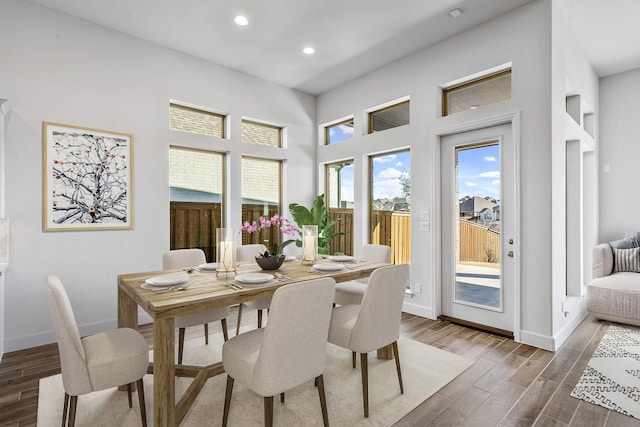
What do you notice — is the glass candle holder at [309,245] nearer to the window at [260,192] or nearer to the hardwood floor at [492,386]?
the hardwood floor at [492,386]

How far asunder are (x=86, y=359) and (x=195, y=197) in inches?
112

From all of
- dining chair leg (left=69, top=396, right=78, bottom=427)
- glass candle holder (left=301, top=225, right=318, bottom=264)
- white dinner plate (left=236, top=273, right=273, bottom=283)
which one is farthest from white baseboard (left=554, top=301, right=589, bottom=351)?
dining chair leg (left=69, top=396, right=78, bottom=427)

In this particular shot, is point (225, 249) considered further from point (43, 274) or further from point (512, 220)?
point (512, 220)

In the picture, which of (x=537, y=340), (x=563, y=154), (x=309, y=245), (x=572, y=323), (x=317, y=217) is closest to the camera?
(x=309, y=245)

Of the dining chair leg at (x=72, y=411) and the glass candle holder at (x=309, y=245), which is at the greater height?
the glass candle holder at (x=309, y=245)

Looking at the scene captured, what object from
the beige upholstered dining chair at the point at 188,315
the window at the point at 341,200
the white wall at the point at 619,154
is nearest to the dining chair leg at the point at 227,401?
the beige upholstered dining chair at the point at 188,315

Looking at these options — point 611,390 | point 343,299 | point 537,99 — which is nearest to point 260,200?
point 343,299

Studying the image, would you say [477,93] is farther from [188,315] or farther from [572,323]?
[188,315]

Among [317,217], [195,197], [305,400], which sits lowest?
[305,400]

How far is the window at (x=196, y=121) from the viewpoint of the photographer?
4.11 metres

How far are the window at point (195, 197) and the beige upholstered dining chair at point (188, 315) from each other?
4.20 ft

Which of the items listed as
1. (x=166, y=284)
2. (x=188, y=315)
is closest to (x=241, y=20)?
(x=166, y=284)

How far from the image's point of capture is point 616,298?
359cm

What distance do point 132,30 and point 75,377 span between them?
3.51 m
